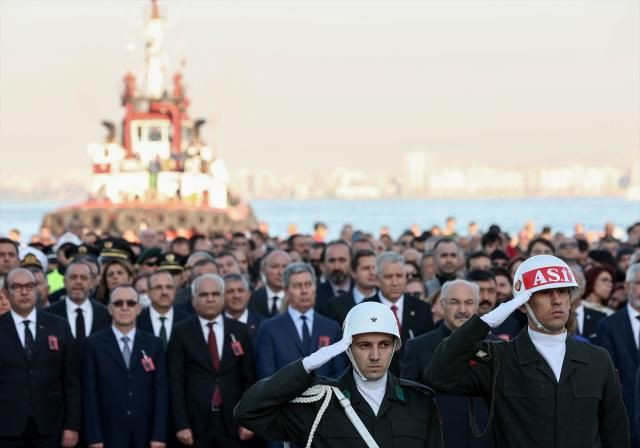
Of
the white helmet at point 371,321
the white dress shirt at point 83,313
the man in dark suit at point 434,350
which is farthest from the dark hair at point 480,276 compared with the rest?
the white helmet at point 371,321

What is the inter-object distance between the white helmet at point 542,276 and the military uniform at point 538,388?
270 mm

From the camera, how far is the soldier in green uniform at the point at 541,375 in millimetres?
6062

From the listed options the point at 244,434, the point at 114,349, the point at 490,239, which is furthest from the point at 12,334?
the point at 490,239

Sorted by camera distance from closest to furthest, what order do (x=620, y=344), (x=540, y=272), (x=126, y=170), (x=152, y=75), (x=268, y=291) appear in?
(x=540, y=272), (x=620, y=344), (x=268, y=291), (x=126, y=170), (x=152, y=75)

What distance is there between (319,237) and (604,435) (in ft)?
68.1

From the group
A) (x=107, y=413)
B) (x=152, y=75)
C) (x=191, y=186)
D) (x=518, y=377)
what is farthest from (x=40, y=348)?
(x=152, y=75)

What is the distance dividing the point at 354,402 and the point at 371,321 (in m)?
0.38

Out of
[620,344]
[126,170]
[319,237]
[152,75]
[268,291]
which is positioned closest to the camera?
[620,344]

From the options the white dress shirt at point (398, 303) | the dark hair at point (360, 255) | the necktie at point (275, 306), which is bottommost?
the necktie at point (275, 306)

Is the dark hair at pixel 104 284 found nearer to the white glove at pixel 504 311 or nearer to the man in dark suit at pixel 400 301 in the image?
the man in dark suit at pixel 400 301

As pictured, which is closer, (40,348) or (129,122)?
(40,348)

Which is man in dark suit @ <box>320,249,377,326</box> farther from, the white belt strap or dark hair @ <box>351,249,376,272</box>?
the white belt strap

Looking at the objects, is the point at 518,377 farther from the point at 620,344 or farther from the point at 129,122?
the point at 129,122

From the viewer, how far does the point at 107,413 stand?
33.2 ft
